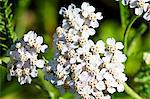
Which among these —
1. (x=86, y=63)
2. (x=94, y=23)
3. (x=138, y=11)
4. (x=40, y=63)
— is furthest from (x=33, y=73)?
(x=138, y=11)

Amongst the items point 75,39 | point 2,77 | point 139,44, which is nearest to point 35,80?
point 75,39

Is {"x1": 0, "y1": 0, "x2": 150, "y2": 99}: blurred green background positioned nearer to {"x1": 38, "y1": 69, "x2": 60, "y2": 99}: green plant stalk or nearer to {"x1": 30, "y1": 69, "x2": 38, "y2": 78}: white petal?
{"x1": 38, "y1": 69, "x2": 60, "y2": 99}: green plant stalk

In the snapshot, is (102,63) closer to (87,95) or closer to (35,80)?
(87,95)

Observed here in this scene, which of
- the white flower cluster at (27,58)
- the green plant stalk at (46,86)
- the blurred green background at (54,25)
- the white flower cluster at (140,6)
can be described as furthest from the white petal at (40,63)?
the blurred green background at (54,25)

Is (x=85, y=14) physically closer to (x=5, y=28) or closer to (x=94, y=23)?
(x=94, y=23)

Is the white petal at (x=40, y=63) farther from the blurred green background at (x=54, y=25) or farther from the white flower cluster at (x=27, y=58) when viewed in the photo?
the blurred green background at (x=54, y=25)
